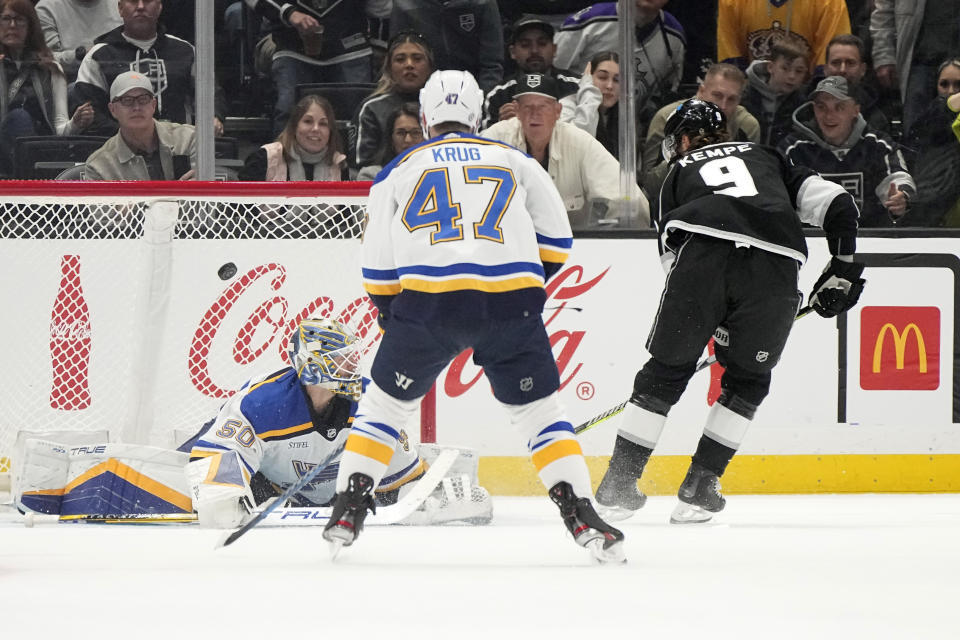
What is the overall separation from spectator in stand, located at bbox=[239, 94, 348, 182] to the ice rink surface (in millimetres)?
2173

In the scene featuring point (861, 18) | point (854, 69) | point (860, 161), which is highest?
point (861, 18)

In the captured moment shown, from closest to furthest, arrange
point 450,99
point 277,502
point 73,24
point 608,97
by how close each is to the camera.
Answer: point 450,99, point 277,502, point 608,97, point 73,24

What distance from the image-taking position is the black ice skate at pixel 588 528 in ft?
8.50

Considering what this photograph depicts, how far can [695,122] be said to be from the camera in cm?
379

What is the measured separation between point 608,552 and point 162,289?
7.84ft

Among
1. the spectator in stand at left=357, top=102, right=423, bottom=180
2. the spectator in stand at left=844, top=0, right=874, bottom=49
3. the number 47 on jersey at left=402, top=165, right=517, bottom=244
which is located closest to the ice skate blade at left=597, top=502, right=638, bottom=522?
the number 47 on jersey at left=402, top=165, right=517, bottom=244

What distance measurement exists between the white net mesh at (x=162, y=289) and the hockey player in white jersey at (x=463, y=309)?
176 cm

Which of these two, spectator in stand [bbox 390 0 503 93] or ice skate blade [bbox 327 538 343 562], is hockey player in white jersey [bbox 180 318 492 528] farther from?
spectator in stand [bbox 390 0 503 93]

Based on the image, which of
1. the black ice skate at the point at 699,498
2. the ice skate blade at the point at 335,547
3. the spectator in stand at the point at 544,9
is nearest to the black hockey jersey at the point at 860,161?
the spectator in stand at the point at 544,9

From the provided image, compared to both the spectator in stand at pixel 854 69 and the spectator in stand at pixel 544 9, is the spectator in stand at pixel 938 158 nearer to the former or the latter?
the spectator in stand at pixel 854 69

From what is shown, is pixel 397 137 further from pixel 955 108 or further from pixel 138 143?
pixel 955 108

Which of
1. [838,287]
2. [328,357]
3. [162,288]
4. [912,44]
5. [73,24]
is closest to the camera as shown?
[328,357]

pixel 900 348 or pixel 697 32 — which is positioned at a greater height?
pixel 697 32

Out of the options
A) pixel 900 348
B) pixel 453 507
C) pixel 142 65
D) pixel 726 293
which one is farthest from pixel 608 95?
pixel 453 507
